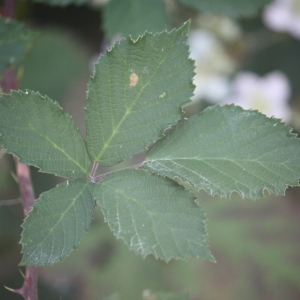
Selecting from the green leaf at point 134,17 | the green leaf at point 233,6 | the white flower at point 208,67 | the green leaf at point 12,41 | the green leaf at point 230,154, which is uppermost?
the white flower at point 208,67

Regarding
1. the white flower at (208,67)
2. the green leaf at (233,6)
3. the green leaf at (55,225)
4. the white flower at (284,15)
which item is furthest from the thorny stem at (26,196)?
the white flower at (284,15)

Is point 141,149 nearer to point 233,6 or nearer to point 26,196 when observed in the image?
point 26,196

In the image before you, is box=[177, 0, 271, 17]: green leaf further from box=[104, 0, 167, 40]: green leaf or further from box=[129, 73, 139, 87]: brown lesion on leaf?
box=[129, 73, 139, 87]: brown lesion on leaf

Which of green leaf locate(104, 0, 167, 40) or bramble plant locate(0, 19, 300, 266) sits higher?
green leaf locate(104, 0, 167, 40)

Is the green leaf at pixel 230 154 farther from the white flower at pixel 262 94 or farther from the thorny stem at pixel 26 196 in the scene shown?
the white flower at pixel 262 94

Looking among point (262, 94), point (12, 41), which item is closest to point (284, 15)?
point (262, 94)

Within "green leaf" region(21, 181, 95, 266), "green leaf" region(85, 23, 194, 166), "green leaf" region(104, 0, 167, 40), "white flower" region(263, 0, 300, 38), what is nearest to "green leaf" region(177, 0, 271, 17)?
"green leaf" region(104, 0, 167, 40)
